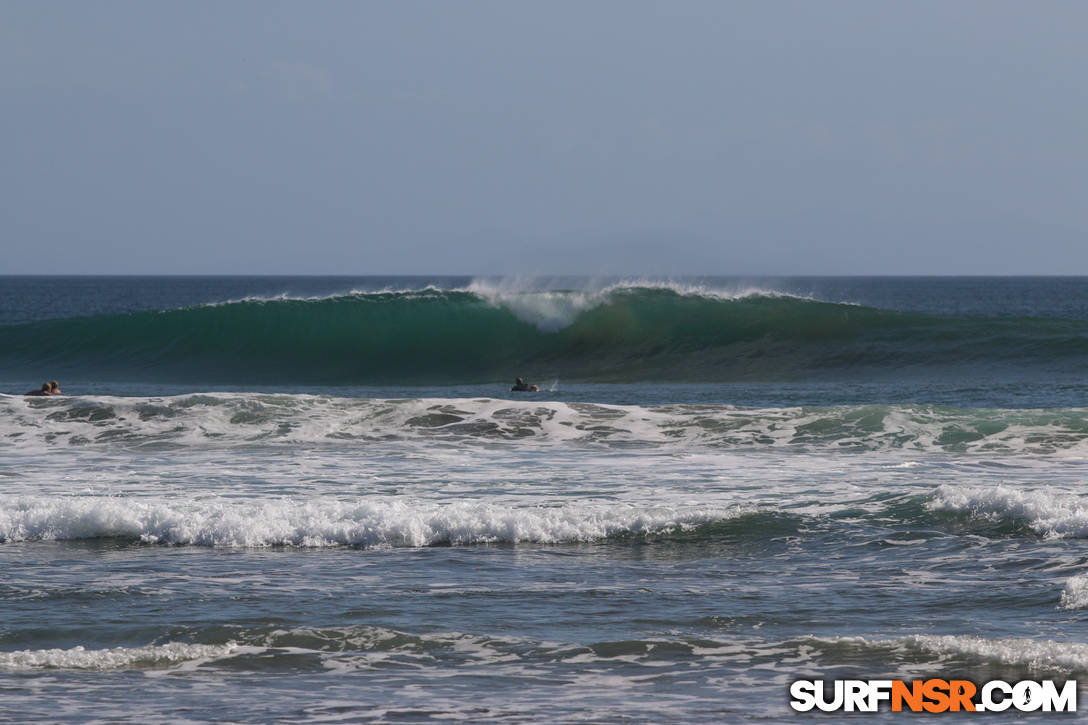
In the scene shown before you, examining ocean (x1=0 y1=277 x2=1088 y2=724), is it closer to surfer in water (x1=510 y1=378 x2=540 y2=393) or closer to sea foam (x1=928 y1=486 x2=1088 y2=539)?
sea foam (x1=928 y1=486 x2=1088 y2=539)

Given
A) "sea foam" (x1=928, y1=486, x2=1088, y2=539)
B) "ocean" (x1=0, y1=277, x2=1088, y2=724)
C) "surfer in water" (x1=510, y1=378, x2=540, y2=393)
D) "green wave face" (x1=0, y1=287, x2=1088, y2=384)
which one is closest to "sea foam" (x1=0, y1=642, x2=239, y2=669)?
"ocean" (x1=0, y1=277, x2=1088, y2=724)

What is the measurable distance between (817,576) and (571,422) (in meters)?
7.56

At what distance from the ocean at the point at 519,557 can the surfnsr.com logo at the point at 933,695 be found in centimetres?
9

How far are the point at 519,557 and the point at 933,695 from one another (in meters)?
3.58

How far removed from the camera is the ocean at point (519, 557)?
5961mm

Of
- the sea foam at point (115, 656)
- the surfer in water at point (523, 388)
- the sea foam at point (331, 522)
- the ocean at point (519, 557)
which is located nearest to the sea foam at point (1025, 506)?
the ocean at point (519, 557)

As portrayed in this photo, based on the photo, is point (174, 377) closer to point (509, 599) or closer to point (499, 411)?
point (499, 411)

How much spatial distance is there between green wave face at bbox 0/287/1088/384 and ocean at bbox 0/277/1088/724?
26.5ft

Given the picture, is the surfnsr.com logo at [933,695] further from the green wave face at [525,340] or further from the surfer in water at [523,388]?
the green wave face at [525,340]

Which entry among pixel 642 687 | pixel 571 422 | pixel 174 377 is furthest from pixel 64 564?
pixel 174 377

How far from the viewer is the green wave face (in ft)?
91.9

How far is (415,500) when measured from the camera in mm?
10586

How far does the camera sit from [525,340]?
103 feet

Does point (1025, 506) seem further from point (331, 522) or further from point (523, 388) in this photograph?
point (523, 388)
